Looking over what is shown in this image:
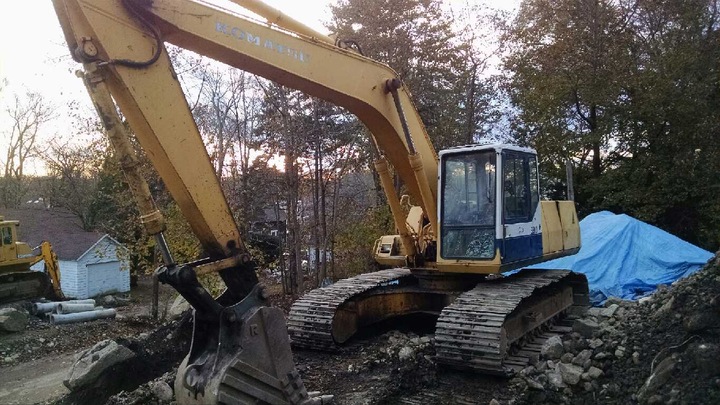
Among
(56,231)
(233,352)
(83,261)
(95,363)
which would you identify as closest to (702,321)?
(233,352)

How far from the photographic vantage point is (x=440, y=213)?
6.55 metres

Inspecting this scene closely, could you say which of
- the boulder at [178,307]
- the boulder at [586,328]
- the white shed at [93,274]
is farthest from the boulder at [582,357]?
the white shed at [93,274]

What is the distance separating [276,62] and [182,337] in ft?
14.8

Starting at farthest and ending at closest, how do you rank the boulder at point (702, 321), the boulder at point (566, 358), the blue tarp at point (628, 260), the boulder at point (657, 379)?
the blue tarp at point (628, 260) → the boulder at point (566, 358) → the boulder at point (702, 321) → the boulder at point (657, 379)

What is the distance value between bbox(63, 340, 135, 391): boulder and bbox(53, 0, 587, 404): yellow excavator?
2014 mm

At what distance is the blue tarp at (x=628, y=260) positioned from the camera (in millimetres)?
9953

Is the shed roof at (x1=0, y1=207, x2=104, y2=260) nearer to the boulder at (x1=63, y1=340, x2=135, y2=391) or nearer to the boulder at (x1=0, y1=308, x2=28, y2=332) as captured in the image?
the boulder at (x1=0, y1=308, x2=28, y2=332)

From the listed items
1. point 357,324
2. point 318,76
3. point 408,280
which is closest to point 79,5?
point 318,76

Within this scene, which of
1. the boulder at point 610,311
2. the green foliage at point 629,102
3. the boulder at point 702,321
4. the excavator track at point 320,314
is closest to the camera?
the boulder at point 702,321

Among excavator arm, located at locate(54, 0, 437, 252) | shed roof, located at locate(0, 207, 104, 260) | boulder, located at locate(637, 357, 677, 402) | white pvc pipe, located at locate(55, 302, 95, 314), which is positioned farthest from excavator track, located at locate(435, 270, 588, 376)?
shed roof, located at locate(0, 207, 104, 260)

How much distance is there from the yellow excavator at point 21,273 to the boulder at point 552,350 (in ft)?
42.2

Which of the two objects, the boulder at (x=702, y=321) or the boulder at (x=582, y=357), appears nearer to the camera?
the boulder at (x=702, y=321)

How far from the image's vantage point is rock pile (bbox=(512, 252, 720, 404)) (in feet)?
16.2

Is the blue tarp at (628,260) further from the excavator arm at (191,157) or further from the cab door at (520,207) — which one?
the excavator arm at (191,157)
